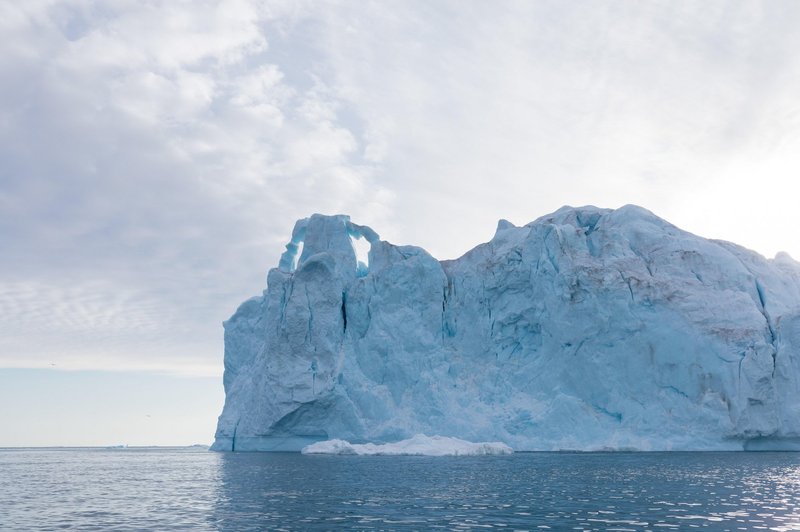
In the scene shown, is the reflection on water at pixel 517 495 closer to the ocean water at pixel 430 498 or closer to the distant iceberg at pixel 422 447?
the ocean water at pixel 430 498

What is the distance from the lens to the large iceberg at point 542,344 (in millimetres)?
35688

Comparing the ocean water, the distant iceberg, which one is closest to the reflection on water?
the ocean water

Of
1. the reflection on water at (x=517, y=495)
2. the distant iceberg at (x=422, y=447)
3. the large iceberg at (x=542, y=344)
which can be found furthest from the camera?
the distant iceberg at (x=422, y=447)

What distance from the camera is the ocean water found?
45.7 ft

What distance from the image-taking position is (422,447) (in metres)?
36.2

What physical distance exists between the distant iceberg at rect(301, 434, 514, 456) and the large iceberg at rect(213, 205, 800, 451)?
1071mm

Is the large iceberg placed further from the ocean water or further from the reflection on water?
the ocean water

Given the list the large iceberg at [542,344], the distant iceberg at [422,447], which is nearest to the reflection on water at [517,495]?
the distant iceberg at [422,447]

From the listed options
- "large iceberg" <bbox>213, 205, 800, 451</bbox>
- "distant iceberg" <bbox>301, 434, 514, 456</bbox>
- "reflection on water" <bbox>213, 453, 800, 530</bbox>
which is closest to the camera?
"reflection on water" <bbox>213, 453, 800, 530</bbox>

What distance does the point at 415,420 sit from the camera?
38500 mm

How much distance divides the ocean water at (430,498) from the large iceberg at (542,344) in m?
7.07

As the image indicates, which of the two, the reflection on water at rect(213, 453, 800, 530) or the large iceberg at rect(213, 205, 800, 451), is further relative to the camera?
the large iceberg at rect(213, 205, 800, 451)

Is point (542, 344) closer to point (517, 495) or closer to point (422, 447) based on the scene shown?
point (422, 447)

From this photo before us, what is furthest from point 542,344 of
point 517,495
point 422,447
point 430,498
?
point 430,498
